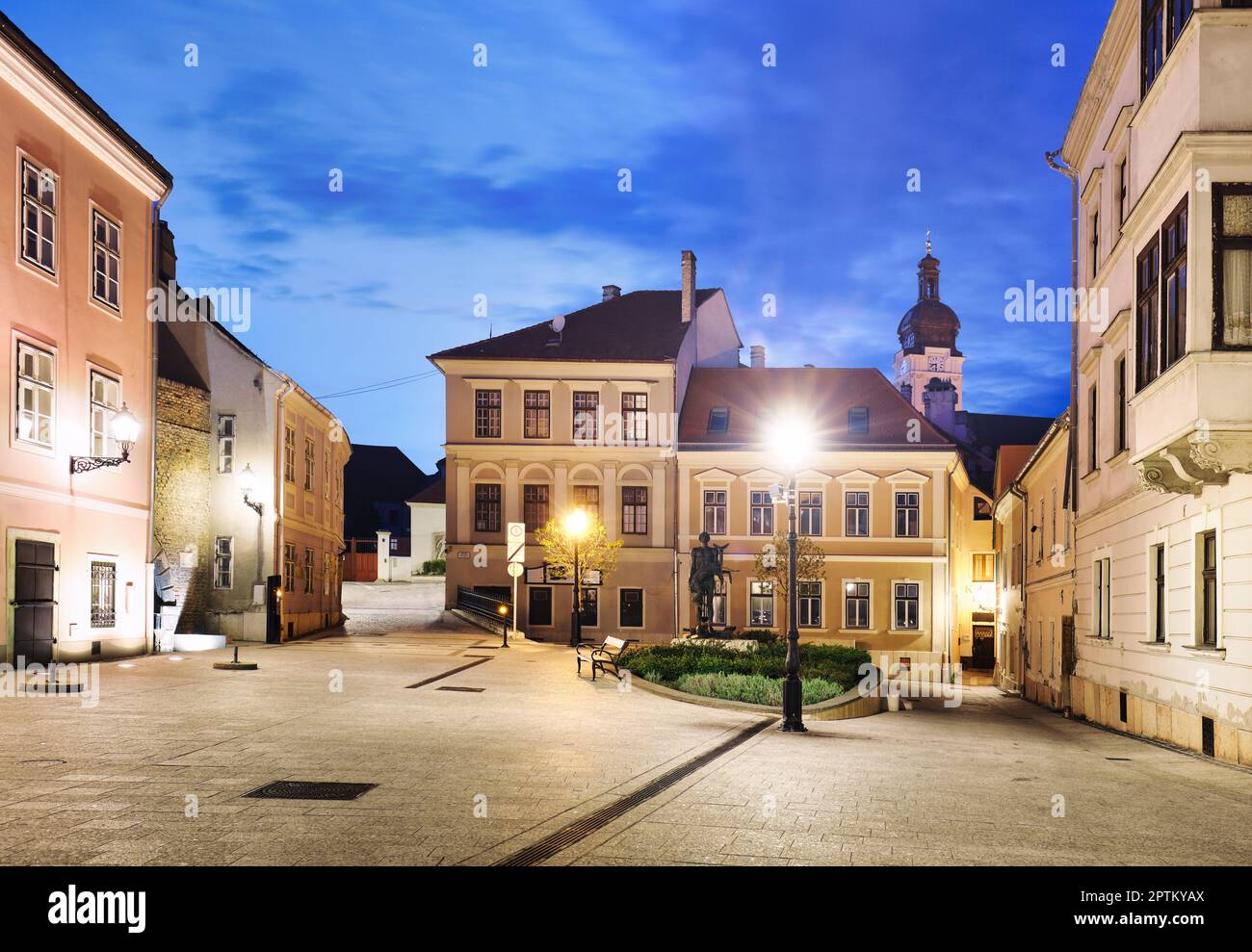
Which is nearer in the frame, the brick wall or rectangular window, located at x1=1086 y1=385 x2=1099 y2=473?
rectangular window, located at x1=1086 y1=385 x2=1099 y2=473

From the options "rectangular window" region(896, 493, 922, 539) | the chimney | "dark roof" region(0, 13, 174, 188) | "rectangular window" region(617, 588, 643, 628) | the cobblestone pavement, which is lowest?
"rectangular window" region(617, 588, 643, 628)

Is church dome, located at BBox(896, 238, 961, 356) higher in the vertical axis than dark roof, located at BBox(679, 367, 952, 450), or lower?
higher

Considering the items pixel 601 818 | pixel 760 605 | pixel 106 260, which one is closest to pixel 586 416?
pixel 760 605

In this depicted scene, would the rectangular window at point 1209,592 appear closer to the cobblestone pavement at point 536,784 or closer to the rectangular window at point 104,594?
the cobblestone pavement at point 536,784

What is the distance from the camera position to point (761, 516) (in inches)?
1889

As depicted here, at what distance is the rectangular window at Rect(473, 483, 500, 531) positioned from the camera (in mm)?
48250

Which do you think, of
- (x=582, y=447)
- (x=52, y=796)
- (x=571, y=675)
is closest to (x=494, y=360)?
(x=582, y=447)

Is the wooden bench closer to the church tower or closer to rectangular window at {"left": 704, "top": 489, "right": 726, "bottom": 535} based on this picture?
rectangular window at {"left": 704, "top": 489, "right": 726, "bottom": 535}

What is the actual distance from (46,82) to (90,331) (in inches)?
184

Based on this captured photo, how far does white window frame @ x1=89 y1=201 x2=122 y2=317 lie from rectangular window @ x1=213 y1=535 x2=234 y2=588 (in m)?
9.35

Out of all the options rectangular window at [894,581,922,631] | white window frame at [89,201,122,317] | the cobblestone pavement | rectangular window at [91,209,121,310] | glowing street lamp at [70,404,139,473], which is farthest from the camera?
rectangular window at [894,581,922,631]

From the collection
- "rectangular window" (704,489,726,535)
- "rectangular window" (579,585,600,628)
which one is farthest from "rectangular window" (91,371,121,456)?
"rectangular window" (704,489,726,535)

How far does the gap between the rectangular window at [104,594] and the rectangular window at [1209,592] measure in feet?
64.3
